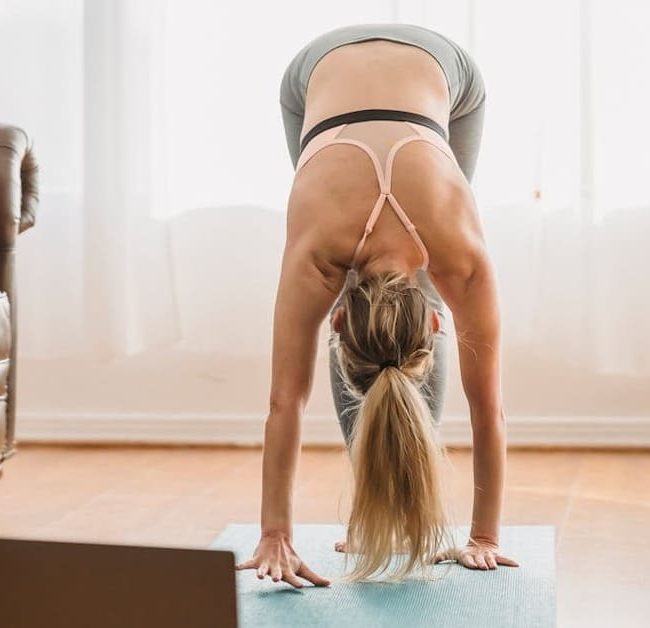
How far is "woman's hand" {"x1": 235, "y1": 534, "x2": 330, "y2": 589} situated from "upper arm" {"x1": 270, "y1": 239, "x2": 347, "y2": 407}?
23 cm

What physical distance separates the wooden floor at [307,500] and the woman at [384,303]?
0.15m

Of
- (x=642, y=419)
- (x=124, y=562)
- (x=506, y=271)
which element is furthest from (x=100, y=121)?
(x=124, y=562)

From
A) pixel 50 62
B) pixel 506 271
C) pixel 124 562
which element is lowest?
pixel 124 562

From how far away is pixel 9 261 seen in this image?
8.45 feet

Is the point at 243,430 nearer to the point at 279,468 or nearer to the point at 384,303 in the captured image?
the point at 279,468

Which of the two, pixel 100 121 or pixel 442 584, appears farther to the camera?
pixel 100 121

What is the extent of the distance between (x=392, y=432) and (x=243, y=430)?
168 cm

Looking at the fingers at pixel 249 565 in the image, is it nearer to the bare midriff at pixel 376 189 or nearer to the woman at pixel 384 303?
the woman at pixel 384 303

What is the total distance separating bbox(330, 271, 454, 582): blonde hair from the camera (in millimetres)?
1845

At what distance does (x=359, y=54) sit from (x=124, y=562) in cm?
153

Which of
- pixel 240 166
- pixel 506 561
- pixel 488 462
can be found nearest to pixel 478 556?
pixel 506 561

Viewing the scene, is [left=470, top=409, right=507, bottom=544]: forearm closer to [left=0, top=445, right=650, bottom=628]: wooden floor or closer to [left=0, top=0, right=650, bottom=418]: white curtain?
[left=0, top=445, right=650, bottom=628]: wooden floor

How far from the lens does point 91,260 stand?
3.49 metres

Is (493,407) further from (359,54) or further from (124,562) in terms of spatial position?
(124,562)
